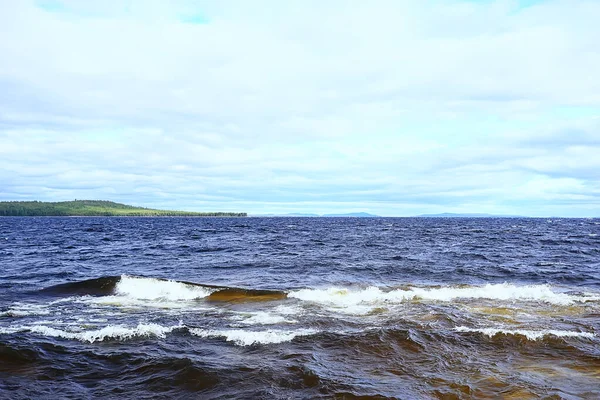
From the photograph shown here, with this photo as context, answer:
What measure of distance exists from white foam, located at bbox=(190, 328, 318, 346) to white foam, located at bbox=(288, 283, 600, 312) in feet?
18.5

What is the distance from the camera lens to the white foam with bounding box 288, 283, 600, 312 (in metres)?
22.1

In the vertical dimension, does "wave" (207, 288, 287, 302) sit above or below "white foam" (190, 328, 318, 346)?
below

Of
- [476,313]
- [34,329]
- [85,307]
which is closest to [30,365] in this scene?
[34,329]

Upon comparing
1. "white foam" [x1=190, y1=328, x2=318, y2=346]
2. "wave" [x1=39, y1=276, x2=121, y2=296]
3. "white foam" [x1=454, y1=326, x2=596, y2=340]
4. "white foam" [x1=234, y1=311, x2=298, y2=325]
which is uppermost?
"white foam" [x1=454, y1=326, x2=596, y2=340]

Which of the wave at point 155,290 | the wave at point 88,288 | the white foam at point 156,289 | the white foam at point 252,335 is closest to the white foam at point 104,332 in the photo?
the white foam at point 252,335

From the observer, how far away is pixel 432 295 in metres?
23.2

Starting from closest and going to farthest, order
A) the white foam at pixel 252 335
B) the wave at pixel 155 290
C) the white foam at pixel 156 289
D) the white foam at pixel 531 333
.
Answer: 1. the white foam at pixel 252 335
2. the white foam at pixel 531 333
3. the wave at pixel 155 290
4. the white foam at pixel 156 289

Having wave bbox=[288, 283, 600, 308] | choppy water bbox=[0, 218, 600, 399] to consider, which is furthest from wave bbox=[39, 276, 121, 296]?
wave bbox=[288, 283, 600, 308]

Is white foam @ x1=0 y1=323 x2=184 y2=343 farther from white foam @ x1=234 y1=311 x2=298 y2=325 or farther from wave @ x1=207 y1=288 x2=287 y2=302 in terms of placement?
wave @ x1=207 y1=288 x2=287 y2=302

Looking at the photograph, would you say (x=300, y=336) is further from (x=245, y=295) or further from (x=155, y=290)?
(x=155, y=290)

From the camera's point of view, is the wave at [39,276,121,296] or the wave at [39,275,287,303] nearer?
the wave at [39,275,287,303]

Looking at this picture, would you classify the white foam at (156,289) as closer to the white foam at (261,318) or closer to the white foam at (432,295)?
the white foam at (432,295)

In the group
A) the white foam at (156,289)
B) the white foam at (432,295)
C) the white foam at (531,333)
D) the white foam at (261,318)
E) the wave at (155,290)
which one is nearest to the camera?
the white foam at (531,333)

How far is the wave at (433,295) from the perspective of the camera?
2217 cm
